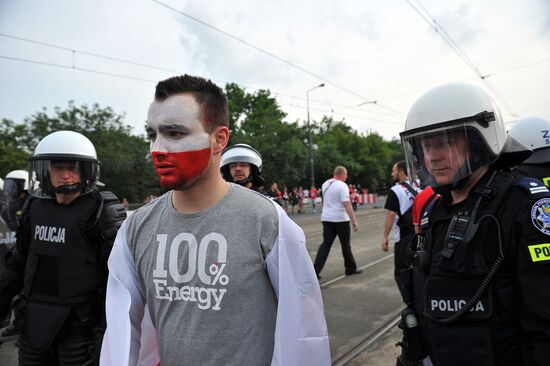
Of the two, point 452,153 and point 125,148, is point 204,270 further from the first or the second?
point 125,148

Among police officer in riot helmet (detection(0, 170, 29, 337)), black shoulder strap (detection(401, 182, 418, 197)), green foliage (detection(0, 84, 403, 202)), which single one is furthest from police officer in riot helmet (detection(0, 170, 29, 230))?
green foliage (detection(0, 84, 403, 202))

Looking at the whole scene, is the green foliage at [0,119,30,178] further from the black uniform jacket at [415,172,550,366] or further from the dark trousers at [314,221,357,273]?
the black uniform jacket at [415,172,550,366]

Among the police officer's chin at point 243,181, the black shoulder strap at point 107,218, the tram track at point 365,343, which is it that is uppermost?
the police officer's chin at point 243,181

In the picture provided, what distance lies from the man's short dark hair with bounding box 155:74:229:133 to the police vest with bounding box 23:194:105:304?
50.6 inches

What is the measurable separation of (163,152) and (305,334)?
88 cm

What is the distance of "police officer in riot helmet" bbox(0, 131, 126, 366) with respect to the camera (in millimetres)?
2209

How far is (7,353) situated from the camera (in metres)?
3.89

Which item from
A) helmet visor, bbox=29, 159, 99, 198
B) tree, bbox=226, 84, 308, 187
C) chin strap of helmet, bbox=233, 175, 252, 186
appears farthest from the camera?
tree, bbox=226, 84, 308, 187

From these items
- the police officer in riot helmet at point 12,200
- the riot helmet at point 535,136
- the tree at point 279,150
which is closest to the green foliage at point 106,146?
the tree at point 279,150

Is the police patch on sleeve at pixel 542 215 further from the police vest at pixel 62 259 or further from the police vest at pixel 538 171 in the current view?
the police vest at pixel 62 259

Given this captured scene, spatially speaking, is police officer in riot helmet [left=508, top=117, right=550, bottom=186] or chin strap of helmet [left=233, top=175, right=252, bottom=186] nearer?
police officer in riot helmet [left=508, top=117, right=550, bottom=186]

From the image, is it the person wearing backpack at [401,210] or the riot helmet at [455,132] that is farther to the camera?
the person wearing backpack at [401,210]

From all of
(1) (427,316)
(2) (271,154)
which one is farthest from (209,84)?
(2) (271,154)

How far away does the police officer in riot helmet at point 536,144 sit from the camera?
262 cm
